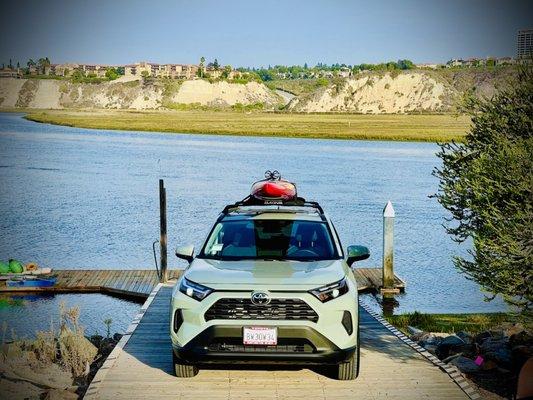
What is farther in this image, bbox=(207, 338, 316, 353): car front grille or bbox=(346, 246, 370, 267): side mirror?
bbox=(346, 246, 370, 267): side mirror

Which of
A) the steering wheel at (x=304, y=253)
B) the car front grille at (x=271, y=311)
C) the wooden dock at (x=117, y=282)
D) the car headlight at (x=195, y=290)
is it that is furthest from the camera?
the wooden dock at (x=117, y=282)

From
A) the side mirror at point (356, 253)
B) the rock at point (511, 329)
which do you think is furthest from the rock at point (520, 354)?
the side mirror at point (356, 253)

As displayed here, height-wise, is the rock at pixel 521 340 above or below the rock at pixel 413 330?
above

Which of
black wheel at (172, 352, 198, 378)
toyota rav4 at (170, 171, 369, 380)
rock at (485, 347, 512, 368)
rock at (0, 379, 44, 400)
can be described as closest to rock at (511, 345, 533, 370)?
rock at (485, 347, 512, 368)

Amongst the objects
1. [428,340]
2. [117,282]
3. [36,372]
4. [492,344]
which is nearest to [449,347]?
[492,344]

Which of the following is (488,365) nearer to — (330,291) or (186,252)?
(330,291)

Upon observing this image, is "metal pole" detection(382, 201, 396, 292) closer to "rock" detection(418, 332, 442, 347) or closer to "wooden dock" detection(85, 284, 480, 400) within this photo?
"rock" detection(418, 332, 442, 347)

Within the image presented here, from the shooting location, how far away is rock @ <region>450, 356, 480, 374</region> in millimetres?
11606

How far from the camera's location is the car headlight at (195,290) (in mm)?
9266

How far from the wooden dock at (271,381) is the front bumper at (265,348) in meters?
0.47

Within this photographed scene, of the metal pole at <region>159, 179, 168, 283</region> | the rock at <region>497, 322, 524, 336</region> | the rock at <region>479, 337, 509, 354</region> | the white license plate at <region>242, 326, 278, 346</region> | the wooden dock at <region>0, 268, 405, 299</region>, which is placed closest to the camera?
the white license plate at <region>242, 326, 278, 346</region>

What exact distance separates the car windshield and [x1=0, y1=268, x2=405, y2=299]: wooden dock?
34.9 feet

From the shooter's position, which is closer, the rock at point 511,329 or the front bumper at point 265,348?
the front bumper at point 265,348

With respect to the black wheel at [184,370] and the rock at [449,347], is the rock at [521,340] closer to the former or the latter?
the rock at [449,347]
